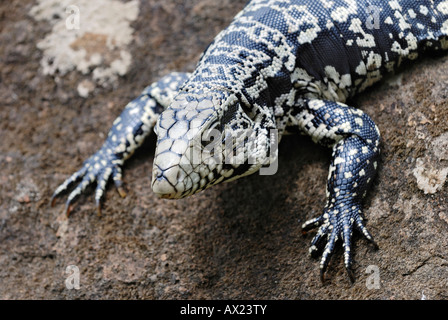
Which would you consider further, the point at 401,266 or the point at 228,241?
the point at 228,241

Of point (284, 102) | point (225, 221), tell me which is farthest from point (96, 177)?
point (284, 102)

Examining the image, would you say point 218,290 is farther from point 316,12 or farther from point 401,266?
point 316,12

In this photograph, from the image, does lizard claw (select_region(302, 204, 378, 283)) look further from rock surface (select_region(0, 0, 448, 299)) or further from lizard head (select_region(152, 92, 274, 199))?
lizard head (select_region(152, 92, 274, 199))

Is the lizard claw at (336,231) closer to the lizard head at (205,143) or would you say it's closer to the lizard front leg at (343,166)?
the lizard front leg at (343,166)

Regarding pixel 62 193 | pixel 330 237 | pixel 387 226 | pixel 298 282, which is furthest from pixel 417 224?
pixel 62 193

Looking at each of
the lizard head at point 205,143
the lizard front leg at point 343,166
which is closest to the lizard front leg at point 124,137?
the lizard head at point 205,143

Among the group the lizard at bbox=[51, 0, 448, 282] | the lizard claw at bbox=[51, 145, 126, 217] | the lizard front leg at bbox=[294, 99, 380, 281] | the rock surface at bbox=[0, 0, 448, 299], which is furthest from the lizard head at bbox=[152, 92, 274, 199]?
the lizard claw at bbox=[51, 145, 126, 217]
